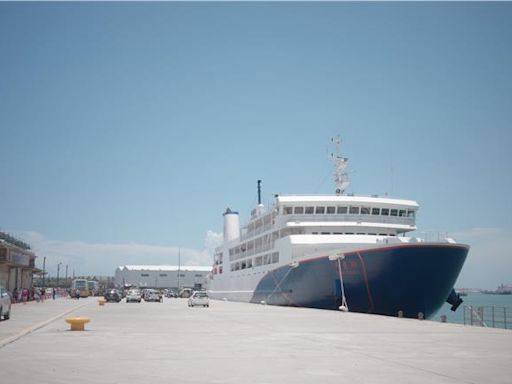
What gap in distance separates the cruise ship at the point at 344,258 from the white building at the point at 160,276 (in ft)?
314

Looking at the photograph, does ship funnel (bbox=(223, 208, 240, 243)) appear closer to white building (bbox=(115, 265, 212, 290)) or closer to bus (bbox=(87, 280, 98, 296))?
bus (bbox=(87, 280, 98, 296))

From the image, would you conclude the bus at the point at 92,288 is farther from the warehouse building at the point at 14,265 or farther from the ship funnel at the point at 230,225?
the ship funnel at the point at 230,225

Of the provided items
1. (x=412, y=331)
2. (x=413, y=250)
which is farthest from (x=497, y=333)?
(x=413, y=250)

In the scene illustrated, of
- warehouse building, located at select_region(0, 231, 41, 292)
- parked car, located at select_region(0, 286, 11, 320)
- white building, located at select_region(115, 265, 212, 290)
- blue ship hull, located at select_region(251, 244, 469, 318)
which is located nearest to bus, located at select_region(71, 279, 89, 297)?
warehouse building, located at select_region(0, 231, 41, 292)

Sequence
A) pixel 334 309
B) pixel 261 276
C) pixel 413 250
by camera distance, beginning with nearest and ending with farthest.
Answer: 1. pixel 413 250
2. pixel 334 309
3. pixel 261 276

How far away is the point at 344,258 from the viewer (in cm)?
2844

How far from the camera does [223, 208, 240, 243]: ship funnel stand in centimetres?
6656

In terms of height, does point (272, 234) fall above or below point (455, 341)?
above

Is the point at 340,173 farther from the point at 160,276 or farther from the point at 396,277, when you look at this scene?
the point at 160,276

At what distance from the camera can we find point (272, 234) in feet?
143

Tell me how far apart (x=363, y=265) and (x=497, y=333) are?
10.2 metres

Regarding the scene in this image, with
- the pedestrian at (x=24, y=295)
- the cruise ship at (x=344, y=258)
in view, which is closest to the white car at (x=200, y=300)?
the cruise ship at (x=344, y=258)

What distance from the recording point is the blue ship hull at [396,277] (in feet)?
84.7

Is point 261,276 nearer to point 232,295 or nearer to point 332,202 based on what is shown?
point 332,202
